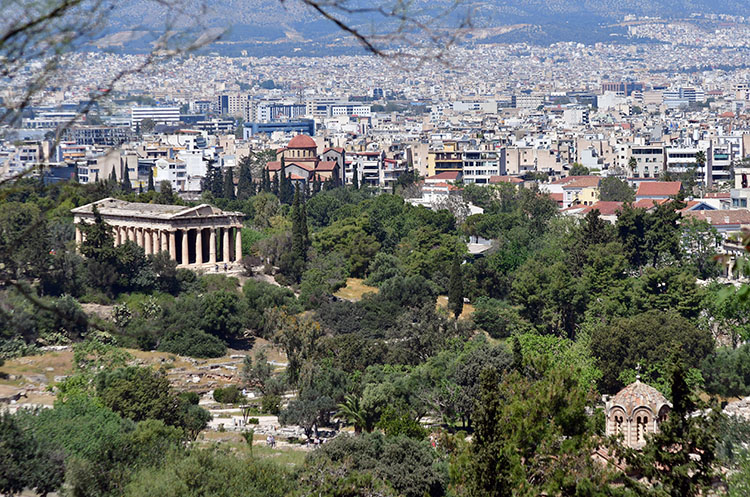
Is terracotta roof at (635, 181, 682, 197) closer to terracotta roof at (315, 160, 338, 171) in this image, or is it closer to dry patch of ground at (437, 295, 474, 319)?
dry patch of ground at (437, 295, 474, 319)

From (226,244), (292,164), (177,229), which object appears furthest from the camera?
(292,164)

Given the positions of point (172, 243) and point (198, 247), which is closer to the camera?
point (172, 243)

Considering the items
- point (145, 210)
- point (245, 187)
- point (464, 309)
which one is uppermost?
point (145, 210)

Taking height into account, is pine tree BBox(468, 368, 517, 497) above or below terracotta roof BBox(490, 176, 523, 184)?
below

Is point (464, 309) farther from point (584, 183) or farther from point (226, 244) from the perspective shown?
point (584, 183)

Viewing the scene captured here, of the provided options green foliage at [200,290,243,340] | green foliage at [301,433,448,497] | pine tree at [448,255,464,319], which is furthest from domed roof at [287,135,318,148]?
green foliage at [301,433,448,497]

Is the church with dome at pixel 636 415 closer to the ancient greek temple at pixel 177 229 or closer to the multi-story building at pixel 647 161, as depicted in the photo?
the ancient greek temple at pixel 177 229

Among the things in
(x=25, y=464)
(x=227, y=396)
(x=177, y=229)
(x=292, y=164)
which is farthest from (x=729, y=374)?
(x=292, y=164)
